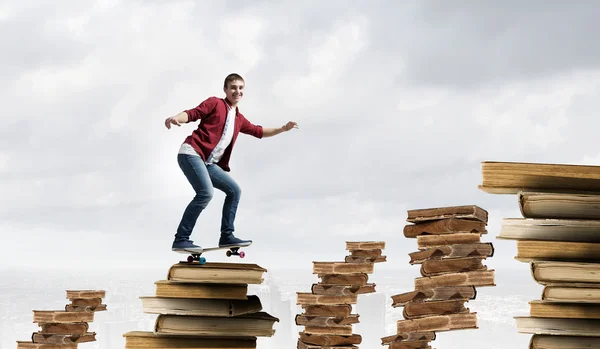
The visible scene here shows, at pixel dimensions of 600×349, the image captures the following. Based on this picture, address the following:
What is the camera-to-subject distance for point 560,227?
392 cm

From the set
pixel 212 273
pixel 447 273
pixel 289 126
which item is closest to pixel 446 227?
pixel 447 273

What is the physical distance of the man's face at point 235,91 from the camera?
246 inches

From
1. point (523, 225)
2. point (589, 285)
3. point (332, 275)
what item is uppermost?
point (332, 275)

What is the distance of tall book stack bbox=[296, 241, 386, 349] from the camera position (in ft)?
32.7

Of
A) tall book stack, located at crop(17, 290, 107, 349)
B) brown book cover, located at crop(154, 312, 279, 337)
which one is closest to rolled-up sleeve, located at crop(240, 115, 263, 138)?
brown book cover, located at crop(154, 312, 279, 337)

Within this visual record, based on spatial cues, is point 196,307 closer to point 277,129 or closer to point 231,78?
point 277,129

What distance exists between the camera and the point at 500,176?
13.0 ft

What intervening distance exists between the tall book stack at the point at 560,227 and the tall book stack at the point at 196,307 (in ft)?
7.58

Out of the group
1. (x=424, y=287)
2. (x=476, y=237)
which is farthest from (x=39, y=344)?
(x=476, y=237)

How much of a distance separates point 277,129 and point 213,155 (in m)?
0.64

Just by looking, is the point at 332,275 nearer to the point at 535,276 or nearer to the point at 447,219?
the point at 447,219

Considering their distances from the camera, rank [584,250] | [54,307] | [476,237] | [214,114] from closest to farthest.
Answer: [584,250]
[214,114]
[476,237]
[54,307]

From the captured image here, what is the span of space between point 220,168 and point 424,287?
4080 millimetres

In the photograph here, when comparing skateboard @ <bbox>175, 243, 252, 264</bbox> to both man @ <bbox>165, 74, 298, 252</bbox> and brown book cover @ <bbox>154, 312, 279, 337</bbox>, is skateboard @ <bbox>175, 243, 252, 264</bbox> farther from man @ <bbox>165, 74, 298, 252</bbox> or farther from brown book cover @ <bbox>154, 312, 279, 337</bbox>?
brown book cover @ <bbox>154, 312, 279, 337</bbox>
